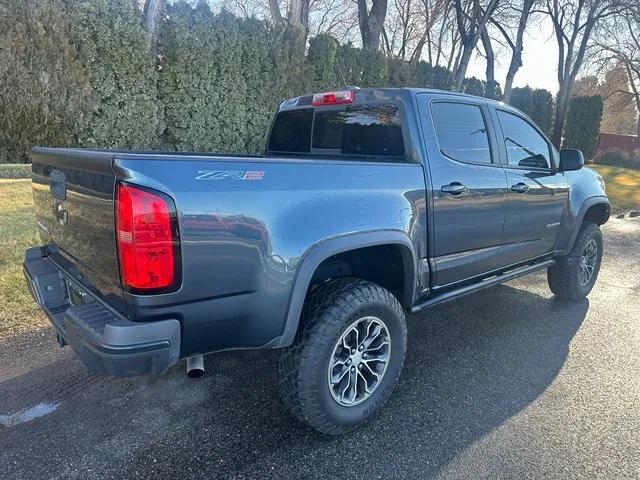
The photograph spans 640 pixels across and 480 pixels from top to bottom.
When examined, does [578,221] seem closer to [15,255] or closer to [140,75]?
[15,255]

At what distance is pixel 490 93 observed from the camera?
19.6m

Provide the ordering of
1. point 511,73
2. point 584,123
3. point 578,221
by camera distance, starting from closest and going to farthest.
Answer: point 578,221
point 511,73
point 584,123

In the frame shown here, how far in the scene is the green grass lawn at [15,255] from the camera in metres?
3.78

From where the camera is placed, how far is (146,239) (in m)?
1.90

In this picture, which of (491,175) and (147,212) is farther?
(491,175)

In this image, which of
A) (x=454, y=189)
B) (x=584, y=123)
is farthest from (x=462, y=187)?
(x=584, y=123)

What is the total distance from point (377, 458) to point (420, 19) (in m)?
29.7

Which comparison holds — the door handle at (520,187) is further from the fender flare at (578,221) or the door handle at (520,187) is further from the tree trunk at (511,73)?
the tree trunk at (511,73)

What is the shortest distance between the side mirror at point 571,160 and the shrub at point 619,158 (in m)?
24.8

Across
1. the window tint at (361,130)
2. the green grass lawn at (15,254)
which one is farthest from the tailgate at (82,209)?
the window tint at (361,130)

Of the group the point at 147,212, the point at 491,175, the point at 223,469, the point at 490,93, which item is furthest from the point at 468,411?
the point at 490,93

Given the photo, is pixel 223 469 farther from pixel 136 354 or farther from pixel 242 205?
pixel 242 205

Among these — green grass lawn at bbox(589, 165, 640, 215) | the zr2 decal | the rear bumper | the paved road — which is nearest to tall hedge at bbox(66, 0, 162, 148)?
the paved road

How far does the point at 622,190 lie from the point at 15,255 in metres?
16.0
